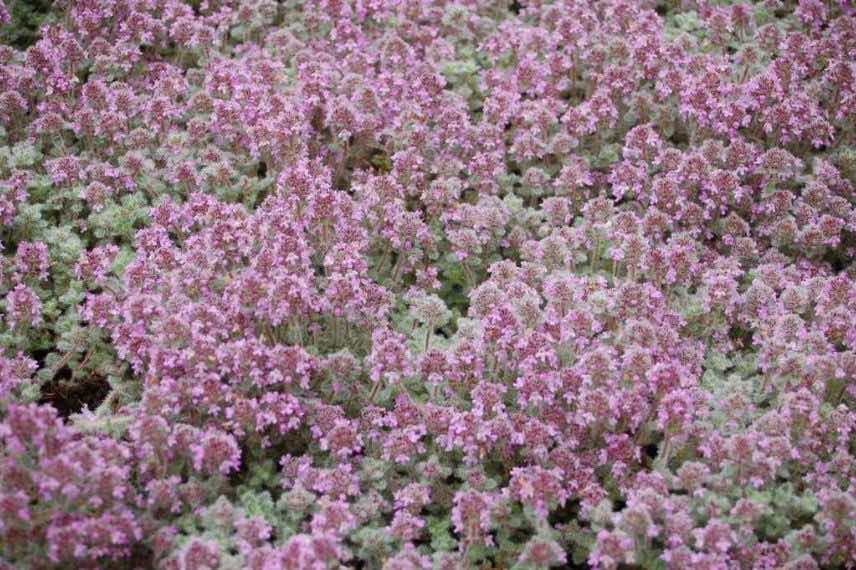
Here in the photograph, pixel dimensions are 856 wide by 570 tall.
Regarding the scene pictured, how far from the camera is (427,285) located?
609 cm

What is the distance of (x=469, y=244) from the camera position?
5992 millimetres

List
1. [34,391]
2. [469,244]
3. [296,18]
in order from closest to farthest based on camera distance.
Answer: [34,391], [469,244], [296,18]

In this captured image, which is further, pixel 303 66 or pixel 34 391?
pixel 303 66

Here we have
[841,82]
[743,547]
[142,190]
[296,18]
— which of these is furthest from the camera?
[296,18]

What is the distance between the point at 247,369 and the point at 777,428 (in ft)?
8.79

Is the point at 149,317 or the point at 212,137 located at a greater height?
the point at 212,137

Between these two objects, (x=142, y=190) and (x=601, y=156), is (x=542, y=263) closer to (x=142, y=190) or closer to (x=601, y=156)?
(x=601, y=156)

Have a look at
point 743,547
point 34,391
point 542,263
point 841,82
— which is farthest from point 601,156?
point 34,391

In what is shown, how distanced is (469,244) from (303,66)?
2.00 meters

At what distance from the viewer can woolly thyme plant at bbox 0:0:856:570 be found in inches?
186

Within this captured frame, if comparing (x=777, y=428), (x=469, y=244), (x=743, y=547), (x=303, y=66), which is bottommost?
(x=743, y=547)

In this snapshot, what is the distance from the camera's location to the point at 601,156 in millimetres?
6867

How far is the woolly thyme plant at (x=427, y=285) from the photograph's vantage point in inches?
186

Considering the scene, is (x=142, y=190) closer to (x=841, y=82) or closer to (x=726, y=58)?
(x=726, y=58)
